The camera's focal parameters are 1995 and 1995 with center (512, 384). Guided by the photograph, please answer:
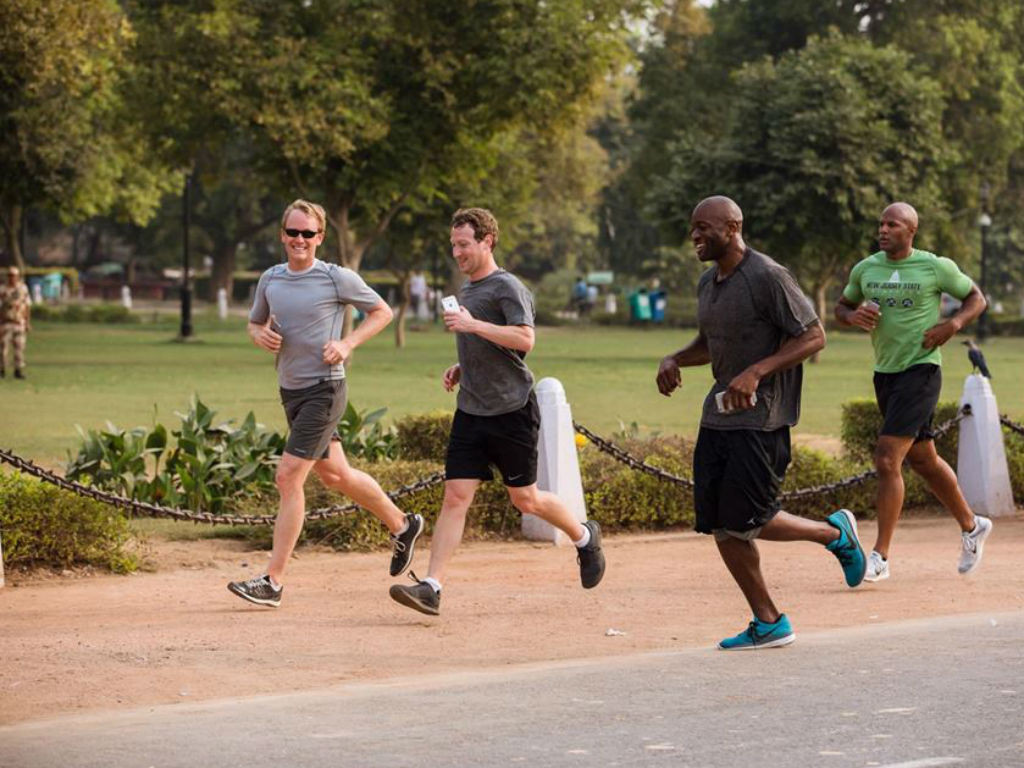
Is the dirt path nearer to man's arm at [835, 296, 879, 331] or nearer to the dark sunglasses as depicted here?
man's arm at [835, 296, 879, 331]

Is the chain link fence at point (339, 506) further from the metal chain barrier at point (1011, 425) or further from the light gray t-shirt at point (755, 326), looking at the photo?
A: the light gray t-shirt at point (755, 326)

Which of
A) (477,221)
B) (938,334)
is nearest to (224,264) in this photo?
(938,334)

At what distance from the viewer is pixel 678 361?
8.45 meters

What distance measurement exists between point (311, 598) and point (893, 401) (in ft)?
10.2

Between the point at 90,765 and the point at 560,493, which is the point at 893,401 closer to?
the point at 560,493

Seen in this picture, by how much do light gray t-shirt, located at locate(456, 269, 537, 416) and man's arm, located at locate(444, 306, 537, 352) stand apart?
9cm

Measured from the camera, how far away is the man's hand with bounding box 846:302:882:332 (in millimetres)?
9969

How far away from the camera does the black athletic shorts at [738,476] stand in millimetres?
7977

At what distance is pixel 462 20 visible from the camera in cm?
3600

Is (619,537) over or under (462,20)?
under

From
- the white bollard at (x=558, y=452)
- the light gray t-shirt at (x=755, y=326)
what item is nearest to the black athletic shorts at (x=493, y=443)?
the light gray t-shirt at (x=755, y=326)

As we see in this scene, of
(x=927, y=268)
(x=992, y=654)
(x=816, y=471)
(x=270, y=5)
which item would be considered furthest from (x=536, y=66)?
(x=992, y=654)

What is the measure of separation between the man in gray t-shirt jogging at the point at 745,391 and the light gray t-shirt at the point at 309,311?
1.84 metres

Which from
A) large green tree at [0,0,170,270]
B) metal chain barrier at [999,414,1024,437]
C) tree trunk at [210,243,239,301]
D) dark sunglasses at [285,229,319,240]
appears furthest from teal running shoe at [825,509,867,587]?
tree trunk at [210,243,239,301]
